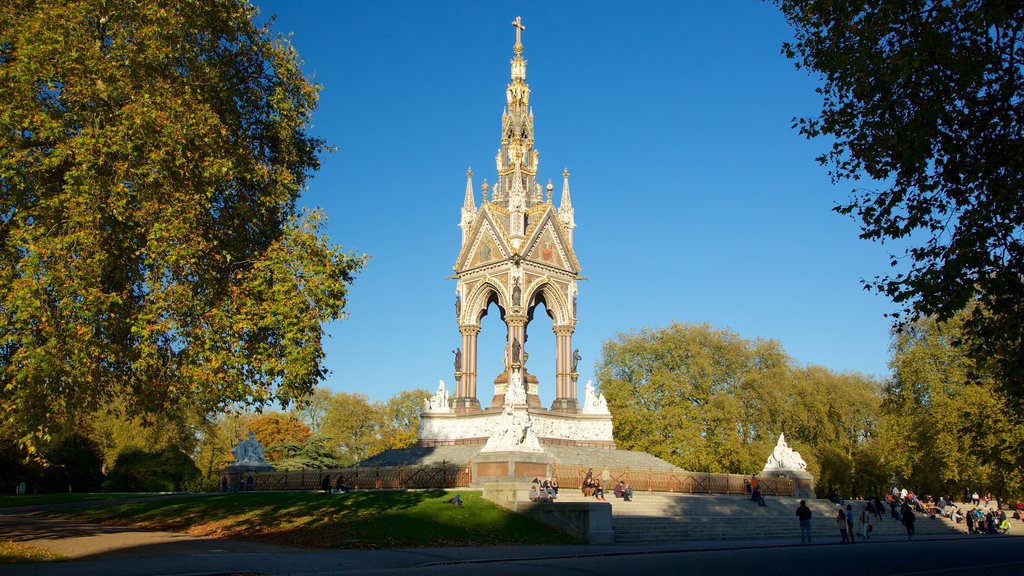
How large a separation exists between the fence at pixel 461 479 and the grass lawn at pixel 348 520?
2642mm

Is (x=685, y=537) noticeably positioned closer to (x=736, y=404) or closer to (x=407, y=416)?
(x=736, y=404)

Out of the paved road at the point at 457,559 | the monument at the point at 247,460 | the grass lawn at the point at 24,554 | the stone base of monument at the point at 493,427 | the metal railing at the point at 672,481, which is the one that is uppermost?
the stone base of monument at the point at 493,427

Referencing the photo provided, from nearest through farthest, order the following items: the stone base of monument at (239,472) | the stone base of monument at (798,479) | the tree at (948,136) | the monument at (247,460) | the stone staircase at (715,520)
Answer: the tree at (948,136) → the stone staircase at (715,520) → the stone base of monument at (239,472) → the monument at (247,460) → the stone base of monument at (798,479)

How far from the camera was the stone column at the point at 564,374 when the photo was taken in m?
42.1

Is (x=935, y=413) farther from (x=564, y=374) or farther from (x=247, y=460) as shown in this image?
(x=247, y=460)

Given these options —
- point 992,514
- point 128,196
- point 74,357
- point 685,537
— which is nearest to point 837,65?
point 128,196

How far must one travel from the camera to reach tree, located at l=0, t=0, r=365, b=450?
14961 mm

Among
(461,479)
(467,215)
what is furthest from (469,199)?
(461,479)

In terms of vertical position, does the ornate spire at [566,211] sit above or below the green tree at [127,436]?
above

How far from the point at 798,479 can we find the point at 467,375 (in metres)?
16.2

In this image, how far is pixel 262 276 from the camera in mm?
17266

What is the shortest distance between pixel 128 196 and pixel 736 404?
4393 centimetres

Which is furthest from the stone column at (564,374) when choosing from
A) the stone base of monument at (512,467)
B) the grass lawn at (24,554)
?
the grass lawn at (24,554)

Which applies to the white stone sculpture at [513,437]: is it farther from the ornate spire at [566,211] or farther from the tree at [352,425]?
the tree at [352,425]
